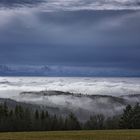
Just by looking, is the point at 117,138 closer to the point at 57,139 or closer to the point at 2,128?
the point at 57,139

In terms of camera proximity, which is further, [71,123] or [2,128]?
[71,123]

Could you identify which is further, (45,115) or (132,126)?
(45,115)

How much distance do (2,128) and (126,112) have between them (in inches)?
1660

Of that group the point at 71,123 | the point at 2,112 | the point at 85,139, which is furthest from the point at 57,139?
the point at 2,112

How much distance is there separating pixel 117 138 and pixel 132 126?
3272 inches

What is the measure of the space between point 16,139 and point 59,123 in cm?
9208

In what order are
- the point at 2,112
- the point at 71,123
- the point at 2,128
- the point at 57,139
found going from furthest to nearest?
the point at 2,112, the point at 71,123, the point at 2,128, the point at 57,139

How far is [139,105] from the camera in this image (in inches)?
7702

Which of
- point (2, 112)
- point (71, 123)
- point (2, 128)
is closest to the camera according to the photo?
point (2, 128)

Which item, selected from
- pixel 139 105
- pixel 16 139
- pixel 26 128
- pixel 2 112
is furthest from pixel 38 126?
pixel 16 139

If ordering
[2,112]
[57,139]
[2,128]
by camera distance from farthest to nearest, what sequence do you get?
1. [2,112]
2. [2,128]
3. [57,139]

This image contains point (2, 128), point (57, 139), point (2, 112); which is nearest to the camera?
point (57, 139)

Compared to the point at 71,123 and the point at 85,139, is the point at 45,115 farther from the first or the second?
the point at 85,139

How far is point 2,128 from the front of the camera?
552 feet
